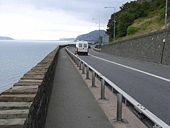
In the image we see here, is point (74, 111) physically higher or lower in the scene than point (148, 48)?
higher

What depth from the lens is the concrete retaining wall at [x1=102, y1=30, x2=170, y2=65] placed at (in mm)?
38569

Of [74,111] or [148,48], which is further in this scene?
[148,48]

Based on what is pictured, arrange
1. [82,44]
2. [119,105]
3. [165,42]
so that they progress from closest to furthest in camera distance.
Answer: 1. [119,105]
2. [165,42]
3. [82,44]

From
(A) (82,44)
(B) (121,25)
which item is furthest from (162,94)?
(B) (121,25)

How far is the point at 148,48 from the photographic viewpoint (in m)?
44.4

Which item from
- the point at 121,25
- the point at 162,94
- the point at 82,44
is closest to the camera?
the point at 162,94

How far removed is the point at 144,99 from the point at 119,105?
4219 millimetres

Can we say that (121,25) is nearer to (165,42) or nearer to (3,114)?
(165,42)

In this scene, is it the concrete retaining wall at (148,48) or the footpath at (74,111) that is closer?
the footpath at (74,111)

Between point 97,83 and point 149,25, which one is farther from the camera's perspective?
point 149,25

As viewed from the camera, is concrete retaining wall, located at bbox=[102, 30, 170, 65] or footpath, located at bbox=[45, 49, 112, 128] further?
concrete retaining wall, located at bbox=[102, 30, 170, 65]

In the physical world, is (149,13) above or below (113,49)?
above

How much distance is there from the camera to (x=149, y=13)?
320ft

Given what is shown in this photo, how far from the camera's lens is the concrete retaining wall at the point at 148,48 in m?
38.6
